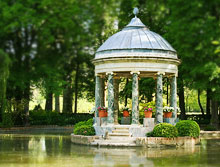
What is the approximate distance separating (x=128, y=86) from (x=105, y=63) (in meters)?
16.6

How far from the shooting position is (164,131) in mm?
22062

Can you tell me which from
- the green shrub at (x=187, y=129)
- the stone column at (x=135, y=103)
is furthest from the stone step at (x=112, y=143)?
the green shrub at (x=187, y=129)

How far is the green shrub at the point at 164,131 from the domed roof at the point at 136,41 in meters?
5.03

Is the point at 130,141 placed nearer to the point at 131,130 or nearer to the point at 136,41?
the point at 131,130

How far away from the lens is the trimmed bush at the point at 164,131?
867 inches

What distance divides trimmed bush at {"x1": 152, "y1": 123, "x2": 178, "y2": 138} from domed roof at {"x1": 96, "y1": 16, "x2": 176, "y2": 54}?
503cm

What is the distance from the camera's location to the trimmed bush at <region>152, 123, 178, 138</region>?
72.2 feet

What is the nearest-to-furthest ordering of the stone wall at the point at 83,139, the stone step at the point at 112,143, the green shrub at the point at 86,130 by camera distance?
the stone step at the point at 112,143 → the stone wall at the point at 83,139 → the green shrub at the point at 86,130

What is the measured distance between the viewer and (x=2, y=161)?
15094mm

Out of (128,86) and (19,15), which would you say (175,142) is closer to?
(19,15)

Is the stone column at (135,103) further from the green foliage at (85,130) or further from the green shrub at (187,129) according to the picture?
the green foliage at (85,130)

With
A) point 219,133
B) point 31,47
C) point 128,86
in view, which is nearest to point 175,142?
point 219,133

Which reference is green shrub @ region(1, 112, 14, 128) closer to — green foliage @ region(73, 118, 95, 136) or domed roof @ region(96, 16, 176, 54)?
green foliage @ region(73, 118, 95, 136)

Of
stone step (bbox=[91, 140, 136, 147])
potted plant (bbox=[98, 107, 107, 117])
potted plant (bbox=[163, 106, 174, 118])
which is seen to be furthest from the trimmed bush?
potted plant (bbox=[98, 107, 107, 117])
